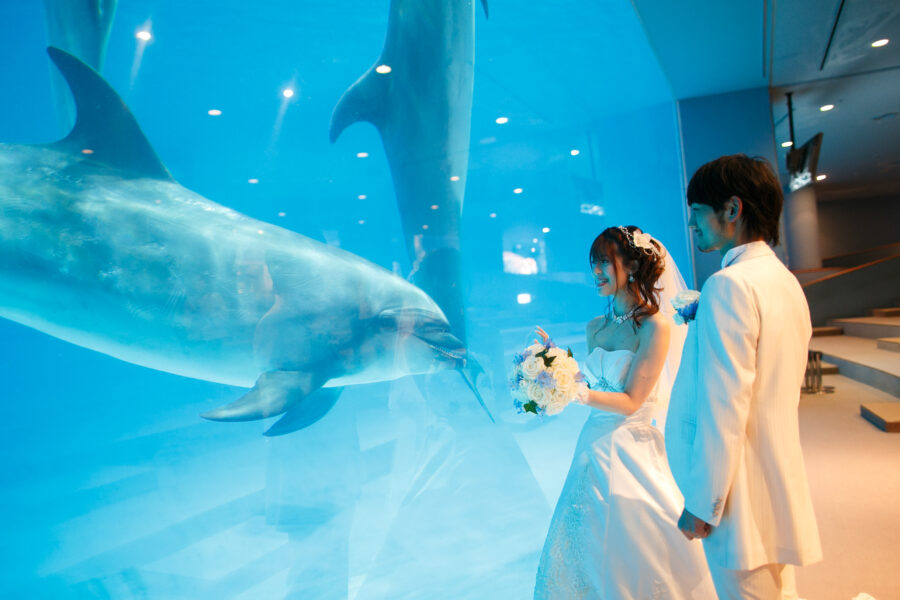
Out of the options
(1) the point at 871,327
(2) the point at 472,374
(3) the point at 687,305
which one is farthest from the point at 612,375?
(1) the point at 871,327

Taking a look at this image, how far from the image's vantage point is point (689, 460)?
1782 millimetres

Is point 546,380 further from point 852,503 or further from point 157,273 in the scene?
point 852,503

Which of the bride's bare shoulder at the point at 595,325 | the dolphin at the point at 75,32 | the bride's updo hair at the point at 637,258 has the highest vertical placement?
the dolphin at the point at 75,32

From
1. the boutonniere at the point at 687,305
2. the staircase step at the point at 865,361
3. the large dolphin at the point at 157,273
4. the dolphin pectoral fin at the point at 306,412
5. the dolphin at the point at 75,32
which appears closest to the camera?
the boutonniere at the point at 687,305

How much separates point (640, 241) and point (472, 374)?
5.02ft

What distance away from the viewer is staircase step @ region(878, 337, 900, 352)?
9.67 m

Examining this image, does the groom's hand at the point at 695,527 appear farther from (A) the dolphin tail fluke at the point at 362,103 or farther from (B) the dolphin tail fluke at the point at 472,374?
(A) the dolphin tail fluke at the point at 362,103

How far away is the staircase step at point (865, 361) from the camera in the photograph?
8.13m

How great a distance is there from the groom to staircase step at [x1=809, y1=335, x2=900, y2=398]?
311 inches

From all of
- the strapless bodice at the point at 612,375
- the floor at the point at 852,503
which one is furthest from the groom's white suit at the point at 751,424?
the floor at the point at 852,503

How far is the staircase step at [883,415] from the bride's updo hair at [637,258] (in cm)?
552

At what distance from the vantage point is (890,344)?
1005 centimetres

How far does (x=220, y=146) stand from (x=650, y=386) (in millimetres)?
2478

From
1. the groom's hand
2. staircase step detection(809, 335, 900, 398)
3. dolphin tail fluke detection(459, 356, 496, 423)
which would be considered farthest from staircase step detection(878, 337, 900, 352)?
the groom's hand
